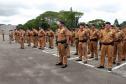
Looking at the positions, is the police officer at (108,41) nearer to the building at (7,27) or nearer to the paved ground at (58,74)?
the paved ground at (58,74)

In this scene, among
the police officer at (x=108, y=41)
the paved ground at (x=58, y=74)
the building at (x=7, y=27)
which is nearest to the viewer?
the paved ground at (x=58, y=74)

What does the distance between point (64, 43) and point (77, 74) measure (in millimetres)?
2837

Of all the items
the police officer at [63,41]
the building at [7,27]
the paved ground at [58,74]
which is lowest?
the building at [7,27]

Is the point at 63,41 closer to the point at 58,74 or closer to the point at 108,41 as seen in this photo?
the point at 108,41

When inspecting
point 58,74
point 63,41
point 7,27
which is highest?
point 63,41

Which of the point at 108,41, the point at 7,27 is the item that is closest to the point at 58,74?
the point at 108,41

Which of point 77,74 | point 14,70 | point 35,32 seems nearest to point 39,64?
point 14,70

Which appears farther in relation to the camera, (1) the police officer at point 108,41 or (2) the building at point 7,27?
(2) the building at point 7,27

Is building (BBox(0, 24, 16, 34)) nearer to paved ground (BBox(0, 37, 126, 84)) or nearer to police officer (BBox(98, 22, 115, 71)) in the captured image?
paved ground (BBox(0, 37, 126, 84))

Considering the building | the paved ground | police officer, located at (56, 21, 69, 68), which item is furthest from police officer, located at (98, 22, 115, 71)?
the building

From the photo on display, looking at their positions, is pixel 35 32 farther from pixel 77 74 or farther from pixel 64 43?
pixel 77 74

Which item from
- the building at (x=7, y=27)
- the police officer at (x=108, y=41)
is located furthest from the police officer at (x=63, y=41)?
the building at (x=7, y=27)

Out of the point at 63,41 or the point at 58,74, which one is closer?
the point at 58,74

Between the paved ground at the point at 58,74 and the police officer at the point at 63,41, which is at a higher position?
the police officer at the point at 63,41
